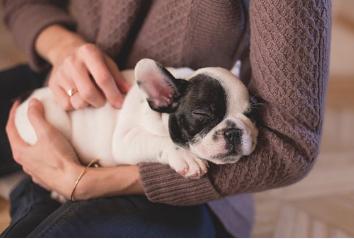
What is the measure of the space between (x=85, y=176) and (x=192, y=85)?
0.31 meters

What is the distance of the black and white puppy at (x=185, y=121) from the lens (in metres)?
0.75

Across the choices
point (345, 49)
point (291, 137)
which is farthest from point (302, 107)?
point (345, 49)

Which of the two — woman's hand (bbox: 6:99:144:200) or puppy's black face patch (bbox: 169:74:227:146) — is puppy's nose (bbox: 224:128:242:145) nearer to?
puppy's black face patch (bbox: 169:74:227:146)

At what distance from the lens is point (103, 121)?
3.05ft

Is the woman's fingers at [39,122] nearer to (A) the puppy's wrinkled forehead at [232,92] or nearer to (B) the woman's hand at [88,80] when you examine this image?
(B) the woman's hand at [88,80]

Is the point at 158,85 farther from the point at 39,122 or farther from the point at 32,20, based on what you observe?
the point at 32,20

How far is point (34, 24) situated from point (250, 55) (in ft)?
2.14

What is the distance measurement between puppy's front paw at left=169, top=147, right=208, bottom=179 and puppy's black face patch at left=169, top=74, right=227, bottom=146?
0.9 inches

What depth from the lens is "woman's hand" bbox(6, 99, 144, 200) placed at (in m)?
0.87

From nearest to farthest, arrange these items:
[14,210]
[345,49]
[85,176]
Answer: [85,176], [14,210], [345,49]

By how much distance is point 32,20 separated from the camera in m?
1.14

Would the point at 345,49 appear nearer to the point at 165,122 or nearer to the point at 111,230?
the point at 165,122

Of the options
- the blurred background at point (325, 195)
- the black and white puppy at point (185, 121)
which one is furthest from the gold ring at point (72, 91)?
the blurred background at point (325, 195)

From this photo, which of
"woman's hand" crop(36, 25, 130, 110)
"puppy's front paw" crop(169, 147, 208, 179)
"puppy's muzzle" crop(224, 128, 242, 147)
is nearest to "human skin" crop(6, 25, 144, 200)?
"woman's hand" crop(36, 25, 130, 110)
